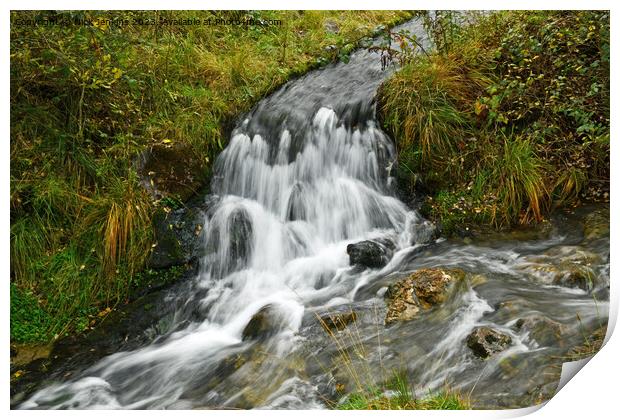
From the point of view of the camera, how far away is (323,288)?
273 centimetres

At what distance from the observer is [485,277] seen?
261 centimetres

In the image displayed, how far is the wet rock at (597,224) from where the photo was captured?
2619mm

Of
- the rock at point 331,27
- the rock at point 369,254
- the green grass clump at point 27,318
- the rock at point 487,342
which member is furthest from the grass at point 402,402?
the rock at point 331,27

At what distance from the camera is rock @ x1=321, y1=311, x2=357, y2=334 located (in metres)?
2.48

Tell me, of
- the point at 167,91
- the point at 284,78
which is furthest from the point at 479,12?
the point at 167,91

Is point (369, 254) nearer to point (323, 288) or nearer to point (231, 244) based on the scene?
point (323, 288)

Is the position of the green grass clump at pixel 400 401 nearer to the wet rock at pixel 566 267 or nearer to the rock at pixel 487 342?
the rock at pixel 487 342

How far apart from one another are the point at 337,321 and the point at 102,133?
1.71 metres

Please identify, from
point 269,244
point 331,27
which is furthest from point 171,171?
point 331,27

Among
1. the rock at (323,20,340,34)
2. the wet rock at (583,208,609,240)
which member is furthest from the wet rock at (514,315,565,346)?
the rock at (323,20,340,34)

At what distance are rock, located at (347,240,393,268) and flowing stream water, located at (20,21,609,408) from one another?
5cm

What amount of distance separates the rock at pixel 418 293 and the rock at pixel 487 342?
0.25m

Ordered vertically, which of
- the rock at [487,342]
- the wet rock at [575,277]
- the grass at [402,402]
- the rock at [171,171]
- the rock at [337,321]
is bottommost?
the grass at [402,402]
